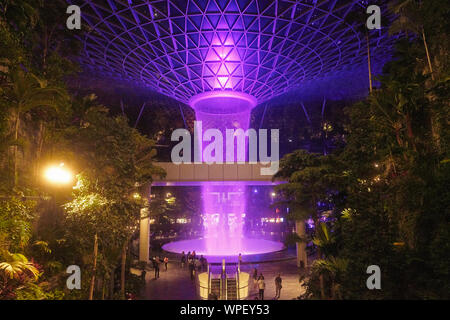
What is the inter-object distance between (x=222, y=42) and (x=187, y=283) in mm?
17691

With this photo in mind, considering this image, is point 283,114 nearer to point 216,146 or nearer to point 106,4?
point 216,146

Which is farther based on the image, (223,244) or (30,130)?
(223,244)

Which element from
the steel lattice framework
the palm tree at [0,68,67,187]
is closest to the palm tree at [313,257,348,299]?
the palm tree at [0,68,67,187]

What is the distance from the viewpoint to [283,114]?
1957 inches

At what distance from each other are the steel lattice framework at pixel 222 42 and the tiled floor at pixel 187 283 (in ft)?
55.9

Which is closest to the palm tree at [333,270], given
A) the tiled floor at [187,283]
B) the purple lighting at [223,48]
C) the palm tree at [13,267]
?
the tiled floor at [187,283]

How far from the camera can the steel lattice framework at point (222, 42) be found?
18953 mm

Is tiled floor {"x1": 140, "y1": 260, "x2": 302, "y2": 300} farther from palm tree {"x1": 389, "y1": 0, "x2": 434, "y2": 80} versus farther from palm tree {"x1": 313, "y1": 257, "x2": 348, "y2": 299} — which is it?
palm tree {"x1": 389, "y1": 0, "x2": 434, "y2": 80}

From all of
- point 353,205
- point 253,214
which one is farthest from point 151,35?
point 253,214

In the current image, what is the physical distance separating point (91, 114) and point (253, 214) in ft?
140

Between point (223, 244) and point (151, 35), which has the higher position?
point (151, 35)

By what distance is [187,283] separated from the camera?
56.0 ft

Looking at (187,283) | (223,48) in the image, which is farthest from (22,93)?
(223,48)

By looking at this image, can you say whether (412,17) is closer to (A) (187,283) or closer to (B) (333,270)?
(B) (333,270)
